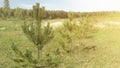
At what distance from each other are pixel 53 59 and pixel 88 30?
68.0ft

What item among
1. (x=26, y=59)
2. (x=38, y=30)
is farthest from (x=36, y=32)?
(x=26, y=59)

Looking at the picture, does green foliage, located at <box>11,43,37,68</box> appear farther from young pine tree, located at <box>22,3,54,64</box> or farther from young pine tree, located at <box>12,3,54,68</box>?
young pine tree, located at <box>22,3,54,64</box>

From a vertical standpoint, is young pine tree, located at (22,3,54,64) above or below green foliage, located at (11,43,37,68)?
above

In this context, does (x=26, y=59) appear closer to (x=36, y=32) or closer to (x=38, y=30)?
(x=36, y=32)

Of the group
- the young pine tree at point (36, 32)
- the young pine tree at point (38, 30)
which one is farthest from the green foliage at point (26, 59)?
the young pine tree at point (38, 30)

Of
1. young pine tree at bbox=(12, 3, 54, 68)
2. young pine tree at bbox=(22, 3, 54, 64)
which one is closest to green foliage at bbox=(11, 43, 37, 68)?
young pine tree at bbox=(12, 3, 54, 68)

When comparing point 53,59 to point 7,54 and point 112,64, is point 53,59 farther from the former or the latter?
point 7,54

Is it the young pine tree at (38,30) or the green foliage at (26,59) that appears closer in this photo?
the young pine tree at (38,30)

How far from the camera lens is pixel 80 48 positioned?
82.4 ft

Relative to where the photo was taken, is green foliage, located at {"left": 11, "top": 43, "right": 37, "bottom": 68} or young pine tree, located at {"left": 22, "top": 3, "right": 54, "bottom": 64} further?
green foliage, located at {"left": 11, "top": 43, "right": 37, "bottom": 68}

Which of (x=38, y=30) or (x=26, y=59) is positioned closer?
(x=38, y=30)

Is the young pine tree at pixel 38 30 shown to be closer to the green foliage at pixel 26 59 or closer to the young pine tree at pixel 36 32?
the young pine tree at pixel 36 32

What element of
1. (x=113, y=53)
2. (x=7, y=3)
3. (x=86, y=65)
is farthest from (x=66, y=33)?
(x=7, y=3)

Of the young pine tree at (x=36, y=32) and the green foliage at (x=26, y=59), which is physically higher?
the young pine tree at (x=36, y=32)
